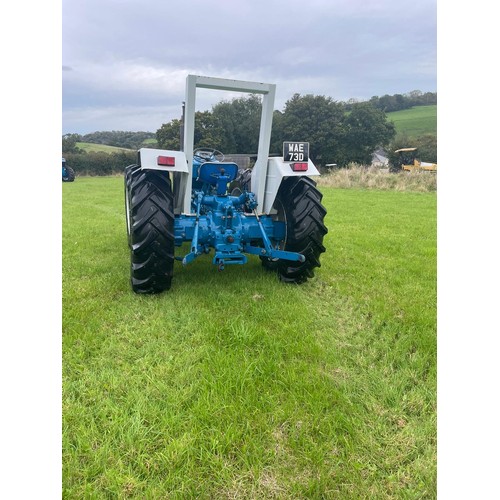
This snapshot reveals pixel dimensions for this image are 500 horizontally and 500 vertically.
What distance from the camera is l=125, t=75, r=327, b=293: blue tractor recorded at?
3551 millimetres

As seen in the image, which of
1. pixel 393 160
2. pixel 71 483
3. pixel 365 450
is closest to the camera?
pixel 71 483

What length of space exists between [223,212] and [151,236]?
76 cm

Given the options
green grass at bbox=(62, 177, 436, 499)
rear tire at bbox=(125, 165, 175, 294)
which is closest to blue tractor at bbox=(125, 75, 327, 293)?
rear tire at bbox=(125, 165, 175, 294)

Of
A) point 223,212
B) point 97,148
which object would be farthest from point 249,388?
point 97,148

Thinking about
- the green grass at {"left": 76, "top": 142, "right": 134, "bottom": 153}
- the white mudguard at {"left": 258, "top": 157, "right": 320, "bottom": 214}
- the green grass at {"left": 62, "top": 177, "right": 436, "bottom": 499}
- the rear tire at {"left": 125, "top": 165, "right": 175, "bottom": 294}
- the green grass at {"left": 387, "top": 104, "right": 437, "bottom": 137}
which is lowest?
the green grass at {"left": 62, "top": 177, "right": 436, "bottom": 499}

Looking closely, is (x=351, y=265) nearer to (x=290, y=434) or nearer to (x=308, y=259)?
(x=308, y=259)

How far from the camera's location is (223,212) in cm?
391

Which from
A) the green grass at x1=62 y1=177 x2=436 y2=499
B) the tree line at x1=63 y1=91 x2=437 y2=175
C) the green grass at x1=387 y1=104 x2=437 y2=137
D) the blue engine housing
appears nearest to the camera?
the green grass at x1=62 y1=177 x2=436 y2=499

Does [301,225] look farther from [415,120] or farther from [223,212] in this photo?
[415,120]

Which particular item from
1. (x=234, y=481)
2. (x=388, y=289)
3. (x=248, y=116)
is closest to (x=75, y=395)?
(x=234, y=481)

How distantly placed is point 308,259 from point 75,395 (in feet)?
8.16

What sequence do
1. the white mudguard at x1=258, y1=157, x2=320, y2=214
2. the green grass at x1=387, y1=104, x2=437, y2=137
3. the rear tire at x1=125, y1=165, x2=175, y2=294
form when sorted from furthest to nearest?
the green grass at x1=387, y1=104, x2=437, y2=137, the white mudguard at x1=258, y1=157, x2=320, y2=214, the rear tire at x1=125, y1=165, x2=175, y2=294

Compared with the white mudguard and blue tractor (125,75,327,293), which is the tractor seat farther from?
the white mudguard

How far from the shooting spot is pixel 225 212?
385 centimetres
